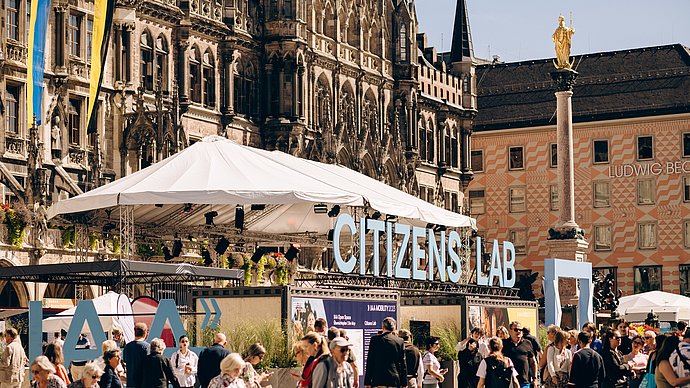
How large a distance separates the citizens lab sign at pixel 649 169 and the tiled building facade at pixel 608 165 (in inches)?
2.1

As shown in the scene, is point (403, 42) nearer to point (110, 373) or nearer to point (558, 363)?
point (558, 363)

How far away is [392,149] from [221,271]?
3553 centimetres

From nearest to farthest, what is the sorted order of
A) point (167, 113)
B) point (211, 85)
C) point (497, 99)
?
point (167, 113), point (211, 85), point (497, 99)

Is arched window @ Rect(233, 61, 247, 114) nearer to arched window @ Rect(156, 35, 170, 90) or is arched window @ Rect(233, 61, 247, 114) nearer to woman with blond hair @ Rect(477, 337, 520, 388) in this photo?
arched window @ Rect(156, 35, 170, 90)

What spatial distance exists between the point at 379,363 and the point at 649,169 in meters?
60.1

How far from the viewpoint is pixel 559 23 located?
182ft

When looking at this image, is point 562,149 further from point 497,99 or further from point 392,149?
point 497,99

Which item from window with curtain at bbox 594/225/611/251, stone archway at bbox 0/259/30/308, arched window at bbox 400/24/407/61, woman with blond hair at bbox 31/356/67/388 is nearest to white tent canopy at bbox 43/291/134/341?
woman with blond hair at bbox 31/356/67/388

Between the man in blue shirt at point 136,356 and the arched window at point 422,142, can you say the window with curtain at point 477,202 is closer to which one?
the arched window at point 422,142

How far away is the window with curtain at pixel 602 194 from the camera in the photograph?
79.9 metres

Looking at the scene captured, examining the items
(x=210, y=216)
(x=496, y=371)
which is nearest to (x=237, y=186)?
(x=210, y=216)

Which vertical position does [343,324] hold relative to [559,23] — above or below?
below

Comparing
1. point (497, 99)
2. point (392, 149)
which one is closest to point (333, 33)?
point (392, 149)

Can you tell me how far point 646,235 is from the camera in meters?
78.4
